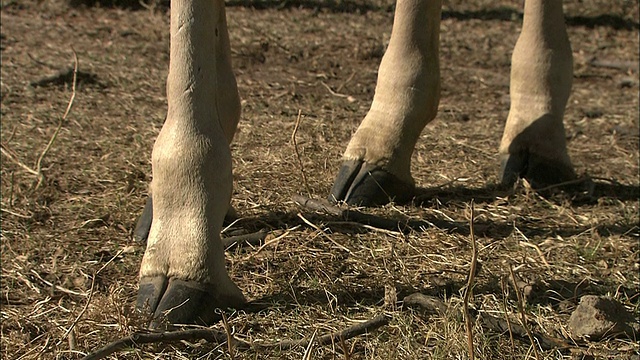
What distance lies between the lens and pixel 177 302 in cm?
258

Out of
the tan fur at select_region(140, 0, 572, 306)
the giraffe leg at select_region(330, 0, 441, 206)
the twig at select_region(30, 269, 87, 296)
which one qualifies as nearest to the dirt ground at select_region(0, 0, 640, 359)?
the twig at select_region(30, 269, 87, 296)

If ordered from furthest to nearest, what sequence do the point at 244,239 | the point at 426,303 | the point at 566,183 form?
the point at 566,183 → the point at 244,239 → the point at 426,303

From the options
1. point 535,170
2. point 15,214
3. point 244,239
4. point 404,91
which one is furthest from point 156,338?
point 535,170

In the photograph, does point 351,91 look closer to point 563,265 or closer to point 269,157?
point 269,157

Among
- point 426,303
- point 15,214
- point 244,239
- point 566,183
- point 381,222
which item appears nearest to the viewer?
point 426,303

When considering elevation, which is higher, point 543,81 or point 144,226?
point 543,81

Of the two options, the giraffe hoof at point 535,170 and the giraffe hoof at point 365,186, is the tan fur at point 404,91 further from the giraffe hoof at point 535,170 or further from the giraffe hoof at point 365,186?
the giraffe hoof at point 535,170

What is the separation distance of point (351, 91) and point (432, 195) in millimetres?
1938

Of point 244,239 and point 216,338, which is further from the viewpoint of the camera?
point 244,239

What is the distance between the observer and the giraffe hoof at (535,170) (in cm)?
395

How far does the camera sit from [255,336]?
2590 millimetres

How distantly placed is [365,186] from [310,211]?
0.80ft

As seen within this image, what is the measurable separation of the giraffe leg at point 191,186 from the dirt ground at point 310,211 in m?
0.13

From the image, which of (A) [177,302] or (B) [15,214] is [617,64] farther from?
(A) [177,302]
